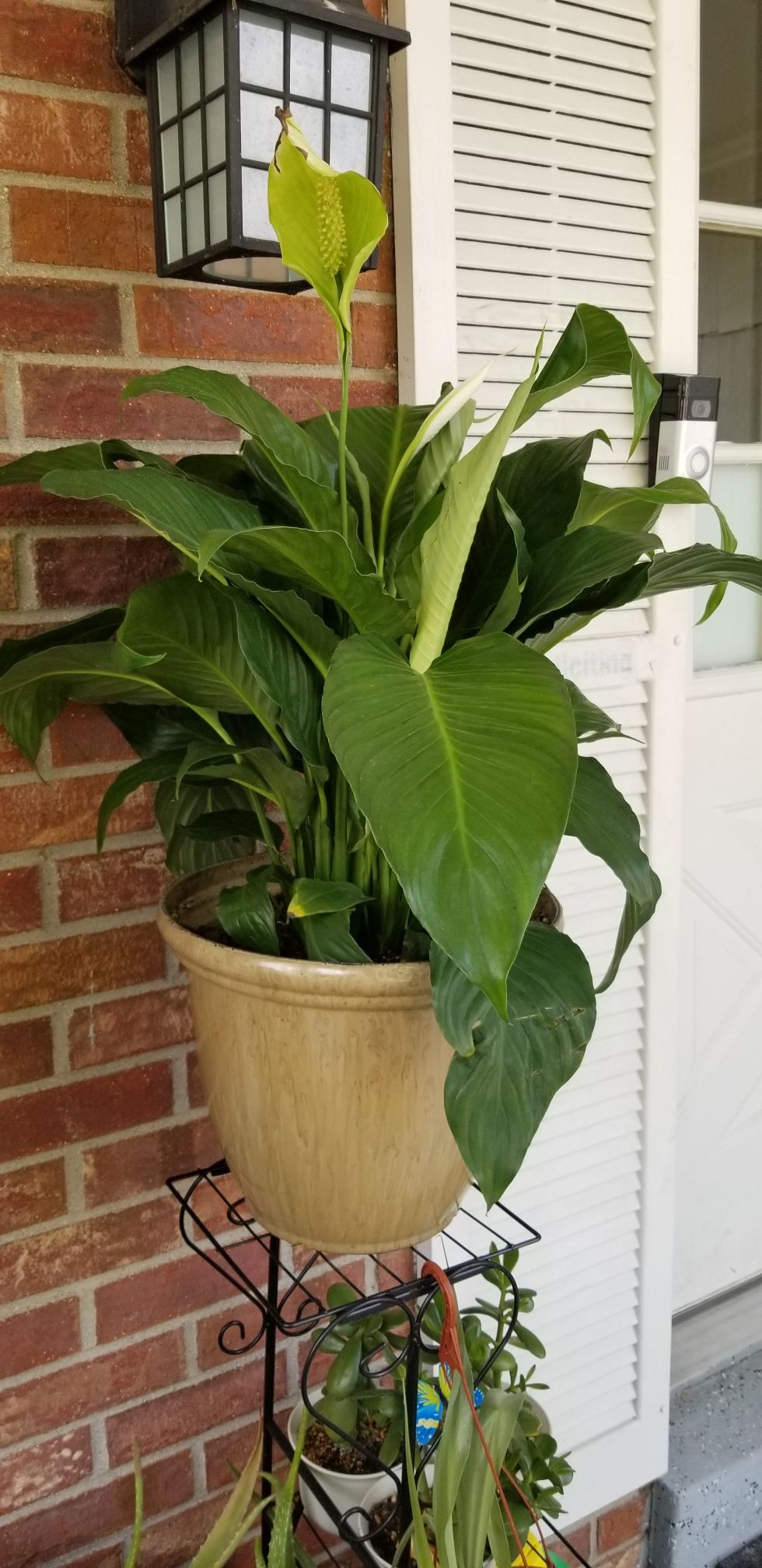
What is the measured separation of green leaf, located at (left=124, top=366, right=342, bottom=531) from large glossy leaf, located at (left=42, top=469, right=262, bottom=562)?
47mm

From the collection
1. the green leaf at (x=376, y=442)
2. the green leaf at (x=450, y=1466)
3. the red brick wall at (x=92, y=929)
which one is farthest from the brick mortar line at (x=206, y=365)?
the green leaf at (x=450, y=1466)

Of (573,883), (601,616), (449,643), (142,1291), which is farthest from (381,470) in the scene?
(142,1291)

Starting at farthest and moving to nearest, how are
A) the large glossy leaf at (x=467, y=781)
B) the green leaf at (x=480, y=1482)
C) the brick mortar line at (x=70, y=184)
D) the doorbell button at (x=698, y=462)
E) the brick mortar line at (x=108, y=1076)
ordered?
the doorbell button at (x=698, y=462) < the brick mortar line at (x=108, y=1076) < the brick mortar line at (x=70, y=184) < the green leaf at (x=480, y=1482) < the large glossy leaf at (x=467, y=781)

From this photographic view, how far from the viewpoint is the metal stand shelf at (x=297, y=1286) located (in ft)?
3.16

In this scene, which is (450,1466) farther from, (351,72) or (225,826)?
(351,72)

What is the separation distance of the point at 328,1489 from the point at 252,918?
0.74 m

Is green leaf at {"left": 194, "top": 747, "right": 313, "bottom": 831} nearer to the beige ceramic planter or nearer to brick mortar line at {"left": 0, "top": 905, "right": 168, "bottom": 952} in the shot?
the beige ceramic planter

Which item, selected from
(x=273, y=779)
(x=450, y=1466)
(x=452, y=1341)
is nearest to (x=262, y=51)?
(x=273, y=779)

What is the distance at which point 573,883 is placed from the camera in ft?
4.88

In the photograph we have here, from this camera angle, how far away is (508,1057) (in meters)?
0.78

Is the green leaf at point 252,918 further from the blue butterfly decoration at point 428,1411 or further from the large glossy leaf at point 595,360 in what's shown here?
the blue butterfly decoration at point 428,1411

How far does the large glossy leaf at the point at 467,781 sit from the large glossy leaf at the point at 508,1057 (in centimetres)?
16

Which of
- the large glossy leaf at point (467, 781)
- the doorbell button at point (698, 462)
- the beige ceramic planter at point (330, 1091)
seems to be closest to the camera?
the large glossy leaf at point (467, 781)

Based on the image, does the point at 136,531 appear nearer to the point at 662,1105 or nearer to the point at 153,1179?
the point at 153,1179
